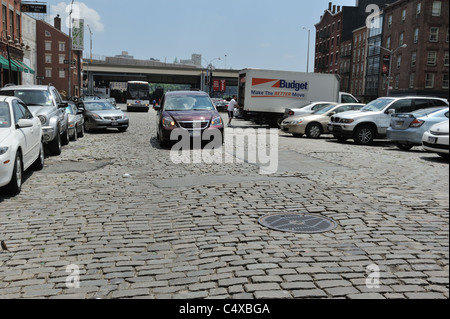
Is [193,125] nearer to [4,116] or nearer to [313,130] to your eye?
[4,116]

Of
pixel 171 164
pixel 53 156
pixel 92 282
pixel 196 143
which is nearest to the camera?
pixel 92 282

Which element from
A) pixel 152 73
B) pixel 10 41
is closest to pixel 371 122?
pixel 10 41

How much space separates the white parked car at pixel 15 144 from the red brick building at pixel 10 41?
22.7 meters

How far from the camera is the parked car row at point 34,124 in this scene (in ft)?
23.8

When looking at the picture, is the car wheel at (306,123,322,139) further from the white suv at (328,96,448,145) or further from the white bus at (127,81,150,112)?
the white bus at (127,81,150,112)

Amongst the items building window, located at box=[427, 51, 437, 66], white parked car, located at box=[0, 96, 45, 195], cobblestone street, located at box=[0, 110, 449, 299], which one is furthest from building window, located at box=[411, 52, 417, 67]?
white parked car, located at box=[0, 96, 45, 195]

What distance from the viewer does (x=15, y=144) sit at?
24.1 ft

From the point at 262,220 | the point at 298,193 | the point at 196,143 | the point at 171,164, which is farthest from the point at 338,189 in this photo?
the point at 196,143

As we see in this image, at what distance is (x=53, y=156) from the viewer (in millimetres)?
12523

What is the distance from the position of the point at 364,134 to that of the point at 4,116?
12.4m

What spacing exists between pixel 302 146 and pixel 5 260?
12.4m

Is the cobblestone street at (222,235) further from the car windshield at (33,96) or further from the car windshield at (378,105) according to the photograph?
the car windshield at (378,105)

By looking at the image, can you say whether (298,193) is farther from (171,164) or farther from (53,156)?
(53,156)
